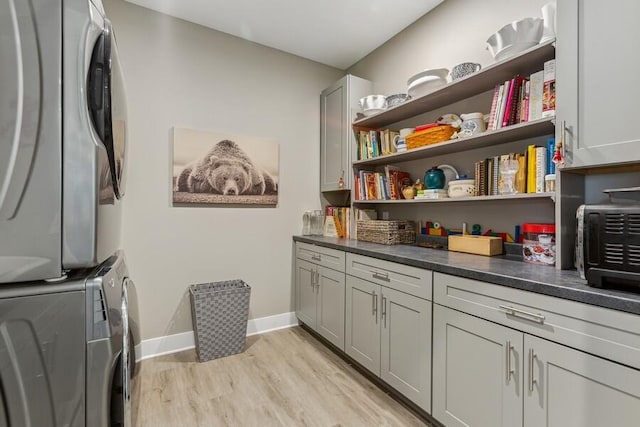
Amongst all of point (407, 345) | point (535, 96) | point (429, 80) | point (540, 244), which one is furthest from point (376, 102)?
point (407, 345)

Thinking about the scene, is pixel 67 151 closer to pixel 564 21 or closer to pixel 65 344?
pixel 65 344

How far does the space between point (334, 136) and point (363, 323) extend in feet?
5.76

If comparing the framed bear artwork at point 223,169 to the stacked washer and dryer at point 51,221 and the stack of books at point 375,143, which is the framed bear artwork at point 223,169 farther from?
the stacked washer and dryer at point 51,221

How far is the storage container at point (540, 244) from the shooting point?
1509 mm

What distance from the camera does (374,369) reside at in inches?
76.4

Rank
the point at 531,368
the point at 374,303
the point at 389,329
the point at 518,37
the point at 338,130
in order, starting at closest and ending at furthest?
the point at 531,368
the point at 518,37
the point at 389,329
the point at 374,303
the point at 338,130

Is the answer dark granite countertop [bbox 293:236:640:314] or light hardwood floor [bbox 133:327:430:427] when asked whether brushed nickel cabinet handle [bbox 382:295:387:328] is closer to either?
dark granite countertop [bbox 293:236:640:314]

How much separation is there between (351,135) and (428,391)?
2.04m

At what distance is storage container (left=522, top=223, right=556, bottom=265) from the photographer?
4.95 ft

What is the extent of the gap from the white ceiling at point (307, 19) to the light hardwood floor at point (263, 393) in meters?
2.69

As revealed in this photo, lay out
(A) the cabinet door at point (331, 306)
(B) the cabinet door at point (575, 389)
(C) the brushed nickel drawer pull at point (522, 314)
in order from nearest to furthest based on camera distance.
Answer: (B) the cabinet door at point (575, 389)
(C) the brushed nickel drawer pull at point (522, 314)
(A) the cabinet door at point (331, 306)

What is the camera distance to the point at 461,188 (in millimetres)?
1979

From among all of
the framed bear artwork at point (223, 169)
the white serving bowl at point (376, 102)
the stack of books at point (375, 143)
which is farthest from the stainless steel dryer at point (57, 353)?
the white serving bowl at point (376, 102)

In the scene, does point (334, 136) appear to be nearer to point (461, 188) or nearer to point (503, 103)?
point (461, 188)
